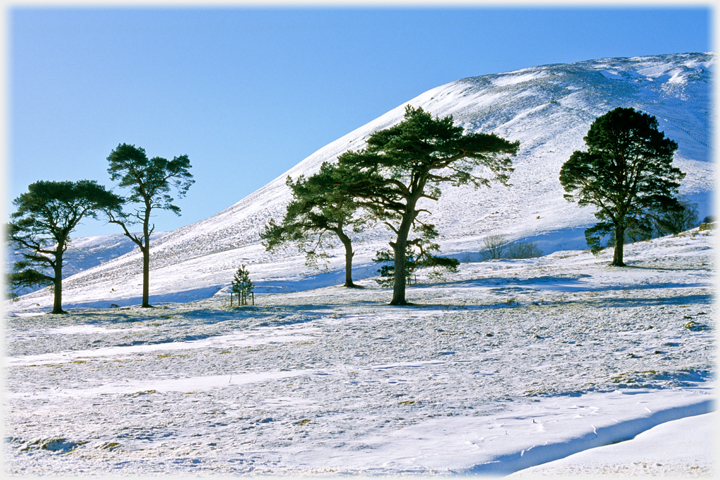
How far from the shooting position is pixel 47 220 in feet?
84.2

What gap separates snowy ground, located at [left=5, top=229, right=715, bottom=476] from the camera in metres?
4.45

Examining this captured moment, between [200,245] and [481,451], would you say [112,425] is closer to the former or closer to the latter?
[481,451]

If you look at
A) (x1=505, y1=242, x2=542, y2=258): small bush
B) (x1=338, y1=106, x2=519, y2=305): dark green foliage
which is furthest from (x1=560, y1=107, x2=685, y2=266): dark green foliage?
(x1=505, y1=242, x2=542, y2=258): small bush

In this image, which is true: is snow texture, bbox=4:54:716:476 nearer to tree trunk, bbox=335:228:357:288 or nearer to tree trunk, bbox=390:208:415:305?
tree trunk, bbox=390:208:415:305

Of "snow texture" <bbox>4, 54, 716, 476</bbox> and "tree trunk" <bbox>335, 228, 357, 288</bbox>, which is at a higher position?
"tree trunk" <bbox>335, 228, 357, 288</bbox>

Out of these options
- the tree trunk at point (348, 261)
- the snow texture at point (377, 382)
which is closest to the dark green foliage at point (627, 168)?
the snow texture at point (377, 382)

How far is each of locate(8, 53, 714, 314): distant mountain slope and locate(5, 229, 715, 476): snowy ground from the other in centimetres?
2605

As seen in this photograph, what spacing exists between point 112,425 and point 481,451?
3.84 m

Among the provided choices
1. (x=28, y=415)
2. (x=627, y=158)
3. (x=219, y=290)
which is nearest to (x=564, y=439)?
(x=28, y=415)

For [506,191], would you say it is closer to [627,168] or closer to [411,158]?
[627,168]

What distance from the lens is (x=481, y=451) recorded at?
4.45 meters

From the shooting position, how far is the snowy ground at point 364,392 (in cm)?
445

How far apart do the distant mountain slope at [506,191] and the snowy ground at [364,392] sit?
85.5ft

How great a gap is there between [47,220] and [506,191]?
5964cm
